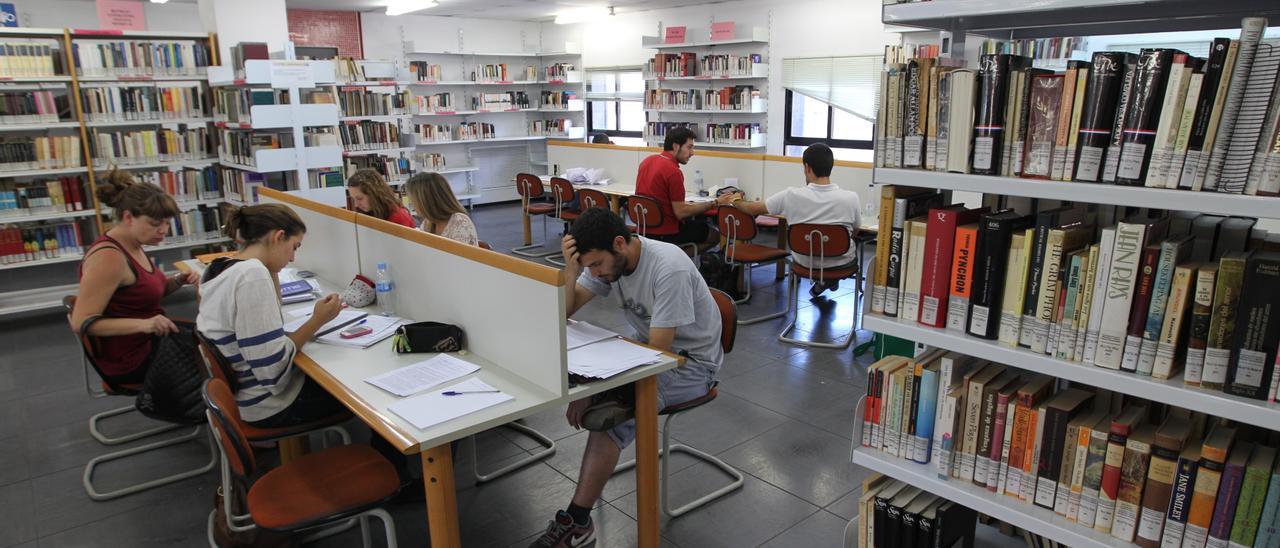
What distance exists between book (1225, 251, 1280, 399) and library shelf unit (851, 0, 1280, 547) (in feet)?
0.10

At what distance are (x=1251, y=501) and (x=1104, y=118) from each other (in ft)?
2.51

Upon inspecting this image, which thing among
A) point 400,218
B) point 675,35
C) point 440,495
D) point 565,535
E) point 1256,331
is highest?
point 675,35

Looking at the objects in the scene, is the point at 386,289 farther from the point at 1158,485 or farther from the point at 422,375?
the point at 1158,485

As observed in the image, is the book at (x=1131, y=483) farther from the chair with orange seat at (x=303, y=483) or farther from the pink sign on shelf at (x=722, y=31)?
the pink sign on shelf at (x=722, y=31)

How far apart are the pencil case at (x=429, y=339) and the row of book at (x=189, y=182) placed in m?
4.31

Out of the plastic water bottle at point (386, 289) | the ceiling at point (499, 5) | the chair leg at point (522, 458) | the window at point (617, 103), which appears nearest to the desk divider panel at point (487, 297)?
the plastic water bottle at point (386, 289)

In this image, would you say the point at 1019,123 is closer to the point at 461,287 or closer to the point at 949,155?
the point at 949,155

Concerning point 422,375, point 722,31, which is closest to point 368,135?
point 722,31

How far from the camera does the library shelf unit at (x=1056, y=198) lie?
4.43 feet

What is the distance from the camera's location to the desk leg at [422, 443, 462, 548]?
1.85 meters

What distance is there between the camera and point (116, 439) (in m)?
3.38

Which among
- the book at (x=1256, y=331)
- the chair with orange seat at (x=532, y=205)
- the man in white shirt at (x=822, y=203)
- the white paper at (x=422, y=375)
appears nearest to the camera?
the book at (x=1256, y=331)

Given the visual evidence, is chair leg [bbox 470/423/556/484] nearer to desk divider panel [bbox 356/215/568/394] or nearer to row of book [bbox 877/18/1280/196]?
desk divider panel [bbox 356/215/568/394]

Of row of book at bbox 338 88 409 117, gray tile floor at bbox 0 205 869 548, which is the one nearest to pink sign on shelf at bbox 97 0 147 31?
row of book at bbox 338 88 409 117
